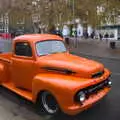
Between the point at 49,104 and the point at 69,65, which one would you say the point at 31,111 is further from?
the point at 69,65

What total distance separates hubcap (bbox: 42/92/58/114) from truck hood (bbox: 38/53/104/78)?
628 mm

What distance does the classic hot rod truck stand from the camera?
667cm

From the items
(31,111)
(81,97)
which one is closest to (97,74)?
(81,97)

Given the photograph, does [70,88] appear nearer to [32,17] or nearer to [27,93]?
[27,93]

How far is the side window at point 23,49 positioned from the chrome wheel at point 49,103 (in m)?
1.31

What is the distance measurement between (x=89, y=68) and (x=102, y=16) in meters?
23.8

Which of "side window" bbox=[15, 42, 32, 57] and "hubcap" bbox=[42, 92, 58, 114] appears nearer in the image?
"hubcap" bbox=[42, 92, 58, 114]

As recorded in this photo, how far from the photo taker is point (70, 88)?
6570mm

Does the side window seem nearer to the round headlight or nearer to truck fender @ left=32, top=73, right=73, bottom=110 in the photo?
truck fender @ left=32, top=73, right=73, bottom=110

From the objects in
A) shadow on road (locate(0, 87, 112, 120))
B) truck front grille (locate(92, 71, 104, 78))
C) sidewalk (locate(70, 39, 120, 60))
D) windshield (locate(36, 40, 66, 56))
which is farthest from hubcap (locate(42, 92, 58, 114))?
sidewalk (locate(70, 39, 120, 60))

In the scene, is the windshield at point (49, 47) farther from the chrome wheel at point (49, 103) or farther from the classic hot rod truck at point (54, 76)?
the chrome wheel at point (49, 103)

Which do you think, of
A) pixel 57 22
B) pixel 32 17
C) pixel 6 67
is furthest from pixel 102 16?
pixel 6 67

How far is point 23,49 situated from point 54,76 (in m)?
1.69

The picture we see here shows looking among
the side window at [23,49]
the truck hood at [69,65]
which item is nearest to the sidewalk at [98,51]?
the side window at [23,49]
